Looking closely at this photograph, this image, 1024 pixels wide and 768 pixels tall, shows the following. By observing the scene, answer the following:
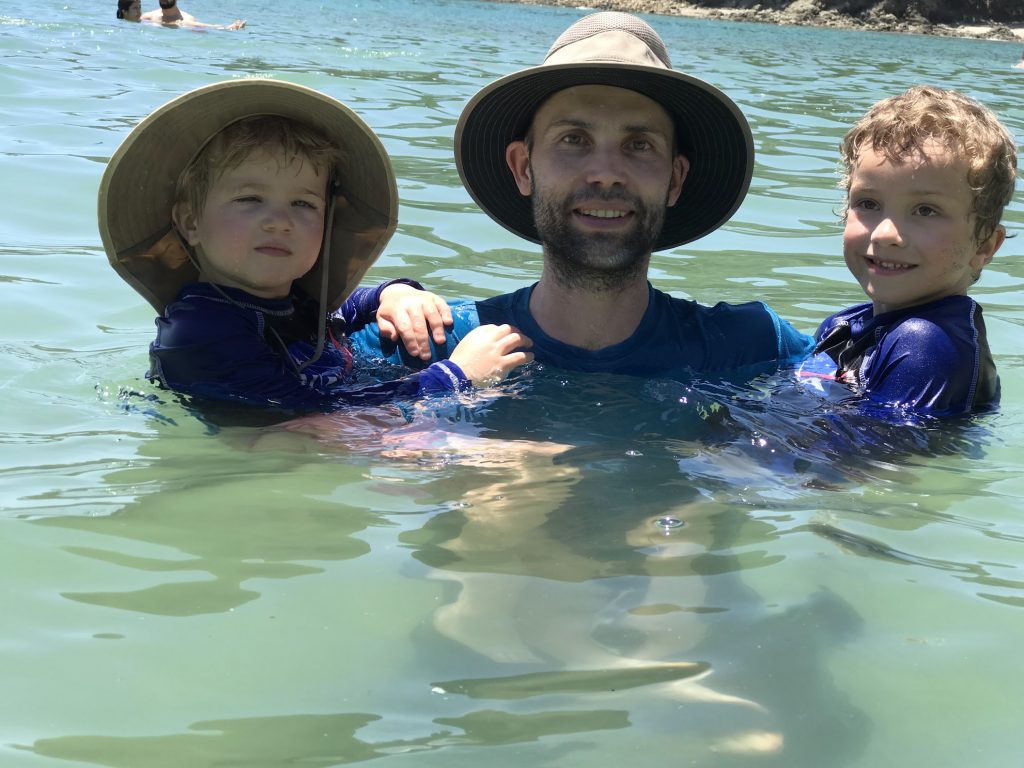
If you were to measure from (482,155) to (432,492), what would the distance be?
5.31 feet

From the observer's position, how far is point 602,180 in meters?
3.86

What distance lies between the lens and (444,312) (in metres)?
4.24

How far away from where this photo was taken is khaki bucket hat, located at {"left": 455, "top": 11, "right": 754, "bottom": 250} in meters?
3.89

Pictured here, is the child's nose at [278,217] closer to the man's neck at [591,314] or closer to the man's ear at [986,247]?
the man's neck at [591,314]

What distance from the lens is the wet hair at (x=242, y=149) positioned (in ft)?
12.6

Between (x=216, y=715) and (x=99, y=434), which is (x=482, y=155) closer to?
(x=99, y=434)

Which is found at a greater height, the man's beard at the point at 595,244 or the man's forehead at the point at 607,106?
the man's forehead at the point at 607,106

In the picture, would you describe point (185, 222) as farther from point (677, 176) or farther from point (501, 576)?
point (501, 576)

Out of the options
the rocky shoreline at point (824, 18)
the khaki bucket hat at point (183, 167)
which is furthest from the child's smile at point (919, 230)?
the rocky shoreline at point (824, 18)

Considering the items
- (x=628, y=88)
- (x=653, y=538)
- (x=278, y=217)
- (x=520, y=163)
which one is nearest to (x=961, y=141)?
(x=628, y=88)

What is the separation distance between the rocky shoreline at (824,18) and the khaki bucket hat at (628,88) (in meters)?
40.0

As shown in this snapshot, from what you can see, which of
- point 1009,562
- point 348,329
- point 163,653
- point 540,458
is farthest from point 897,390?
point 163,653

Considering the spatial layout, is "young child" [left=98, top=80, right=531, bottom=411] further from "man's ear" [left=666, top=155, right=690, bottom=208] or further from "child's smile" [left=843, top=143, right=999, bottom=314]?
"child's smile" [left=843, top=143, right=999, bottom=314]

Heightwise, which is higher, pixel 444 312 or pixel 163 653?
pixel 444 312
